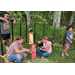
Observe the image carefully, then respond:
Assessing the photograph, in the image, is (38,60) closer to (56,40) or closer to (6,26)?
(6,26)

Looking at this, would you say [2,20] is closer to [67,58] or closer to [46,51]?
[46,51]

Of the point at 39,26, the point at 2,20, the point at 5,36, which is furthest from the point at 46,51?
the point at 39,26

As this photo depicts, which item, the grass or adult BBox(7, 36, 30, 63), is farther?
the grass

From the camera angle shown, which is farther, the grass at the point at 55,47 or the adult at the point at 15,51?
the grass at the point at 55,47

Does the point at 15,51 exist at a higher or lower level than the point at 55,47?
higher

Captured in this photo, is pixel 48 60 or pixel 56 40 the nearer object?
pixel 48 60

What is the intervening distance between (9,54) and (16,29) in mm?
5429

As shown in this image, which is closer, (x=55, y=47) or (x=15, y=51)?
(x=15, y=51)

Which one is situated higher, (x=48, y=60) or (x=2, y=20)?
(x=2, y=20)

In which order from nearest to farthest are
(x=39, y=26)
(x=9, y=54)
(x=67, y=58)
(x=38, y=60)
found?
(x=9, y=54) < (x=38, y=60) < (x=67, y=58) < (x=39, y=26)

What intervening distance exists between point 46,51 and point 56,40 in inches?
104

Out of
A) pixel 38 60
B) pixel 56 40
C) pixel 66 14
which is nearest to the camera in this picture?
pixel 38 60

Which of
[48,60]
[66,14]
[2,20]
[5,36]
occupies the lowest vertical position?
[48,60]

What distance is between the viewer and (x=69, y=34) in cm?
354
